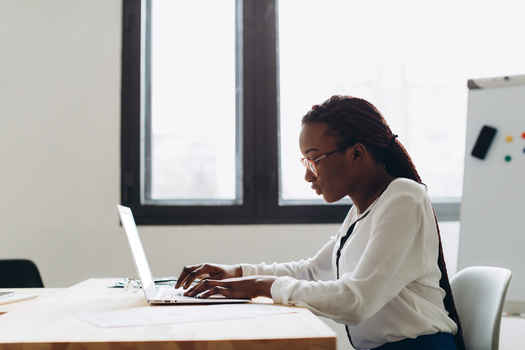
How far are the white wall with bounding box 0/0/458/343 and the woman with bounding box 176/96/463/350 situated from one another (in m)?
1.17

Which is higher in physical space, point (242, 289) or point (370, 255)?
point (370, 255)

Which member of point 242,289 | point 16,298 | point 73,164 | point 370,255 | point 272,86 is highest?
point 272,86

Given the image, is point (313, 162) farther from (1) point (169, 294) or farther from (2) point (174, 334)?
(2) point (174, 334)

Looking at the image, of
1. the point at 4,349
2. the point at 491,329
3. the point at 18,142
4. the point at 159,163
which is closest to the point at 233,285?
the point at 4,349

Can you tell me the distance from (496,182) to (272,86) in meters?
1.27

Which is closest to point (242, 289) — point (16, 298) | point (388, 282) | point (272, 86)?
point (388, 282)

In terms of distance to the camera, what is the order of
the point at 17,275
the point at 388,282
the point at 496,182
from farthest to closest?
the point at 496,182 < the point at 17,275 < the point at 388,282

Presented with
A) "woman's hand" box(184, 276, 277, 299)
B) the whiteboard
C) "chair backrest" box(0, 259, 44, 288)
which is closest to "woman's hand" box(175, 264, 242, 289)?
"woman's hand" box(184, 276, 277, 299)

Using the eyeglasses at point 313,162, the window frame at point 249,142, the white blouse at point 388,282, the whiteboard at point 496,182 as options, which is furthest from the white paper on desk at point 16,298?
the whiteboard at point 496,182

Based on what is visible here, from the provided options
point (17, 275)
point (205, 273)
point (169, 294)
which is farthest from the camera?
point (17, 275)

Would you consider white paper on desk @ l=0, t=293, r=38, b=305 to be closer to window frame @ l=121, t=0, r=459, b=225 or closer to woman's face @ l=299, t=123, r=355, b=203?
woman's face @ l=299, t=123, r=355, b=203

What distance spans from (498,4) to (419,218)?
237 cm

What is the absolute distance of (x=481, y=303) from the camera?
4.96 ft

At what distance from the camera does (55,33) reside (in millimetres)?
2930
